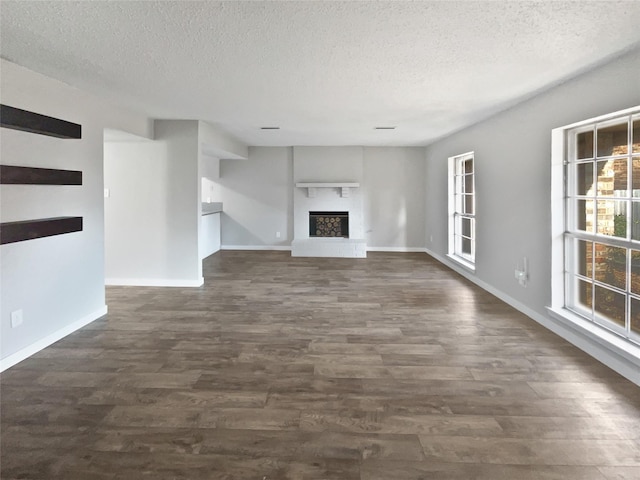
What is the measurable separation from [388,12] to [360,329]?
265 centimetres

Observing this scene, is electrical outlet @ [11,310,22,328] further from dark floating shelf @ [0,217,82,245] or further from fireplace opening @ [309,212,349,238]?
fireplace opening @ [309,212,349,238]

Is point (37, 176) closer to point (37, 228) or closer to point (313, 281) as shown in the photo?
point (37, 228)

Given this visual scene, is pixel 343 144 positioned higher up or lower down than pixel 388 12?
higher up

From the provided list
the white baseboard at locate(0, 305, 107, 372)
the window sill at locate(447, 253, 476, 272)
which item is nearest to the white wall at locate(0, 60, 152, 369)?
the white baseboard at locate(0, 305, 107, 372)

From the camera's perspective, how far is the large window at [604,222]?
9.66ft

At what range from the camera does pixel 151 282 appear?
18.6 feet

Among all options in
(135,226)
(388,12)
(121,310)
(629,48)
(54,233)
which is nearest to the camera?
(388,12)

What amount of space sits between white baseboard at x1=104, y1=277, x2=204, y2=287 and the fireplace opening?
3.69 m

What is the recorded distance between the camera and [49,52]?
2.83 m

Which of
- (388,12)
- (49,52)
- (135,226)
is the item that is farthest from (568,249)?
(135,226)

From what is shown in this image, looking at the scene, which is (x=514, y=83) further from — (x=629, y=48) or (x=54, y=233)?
(x=54, y=233)

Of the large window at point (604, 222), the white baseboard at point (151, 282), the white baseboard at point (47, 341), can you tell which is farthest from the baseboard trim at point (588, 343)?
the white baseboard at point (47, 341)

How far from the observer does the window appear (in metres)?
6.30

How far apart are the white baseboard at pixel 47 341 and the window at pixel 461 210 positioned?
4931 millimetres
